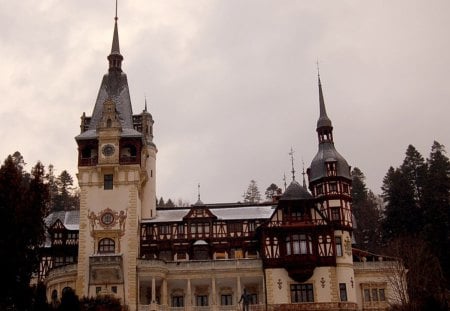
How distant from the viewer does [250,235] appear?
66750mm

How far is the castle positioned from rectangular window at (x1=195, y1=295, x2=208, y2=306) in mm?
102

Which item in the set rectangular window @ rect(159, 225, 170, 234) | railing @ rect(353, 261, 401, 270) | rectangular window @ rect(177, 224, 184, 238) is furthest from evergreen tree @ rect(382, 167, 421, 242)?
rectangular window @ rect(159, 225, 170, 234)

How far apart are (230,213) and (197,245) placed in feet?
19.0

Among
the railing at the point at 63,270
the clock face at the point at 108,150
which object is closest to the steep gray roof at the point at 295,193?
the clock face at the point at 108,150

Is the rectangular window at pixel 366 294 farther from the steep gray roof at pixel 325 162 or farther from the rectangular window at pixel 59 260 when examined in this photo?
the rectangular window at pixel 59 260

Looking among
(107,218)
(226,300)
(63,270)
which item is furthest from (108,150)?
(226,300)

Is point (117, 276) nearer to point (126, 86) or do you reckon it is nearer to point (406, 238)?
point (126, 86)

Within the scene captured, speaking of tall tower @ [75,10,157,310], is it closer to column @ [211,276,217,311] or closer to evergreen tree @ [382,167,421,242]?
column @ [211,276,217,311]

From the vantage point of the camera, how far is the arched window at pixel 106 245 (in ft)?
204

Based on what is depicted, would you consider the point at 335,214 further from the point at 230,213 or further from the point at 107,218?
the point at 107,218

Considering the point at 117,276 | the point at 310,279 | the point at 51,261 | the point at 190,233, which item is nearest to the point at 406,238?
the point at 310,279

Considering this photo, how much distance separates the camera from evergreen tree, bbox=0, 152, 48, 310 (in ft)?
141

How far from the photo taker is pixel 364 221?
94.7m

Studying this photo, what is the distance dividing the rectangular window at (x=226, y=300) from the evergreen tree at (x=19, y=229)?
2368 cm
